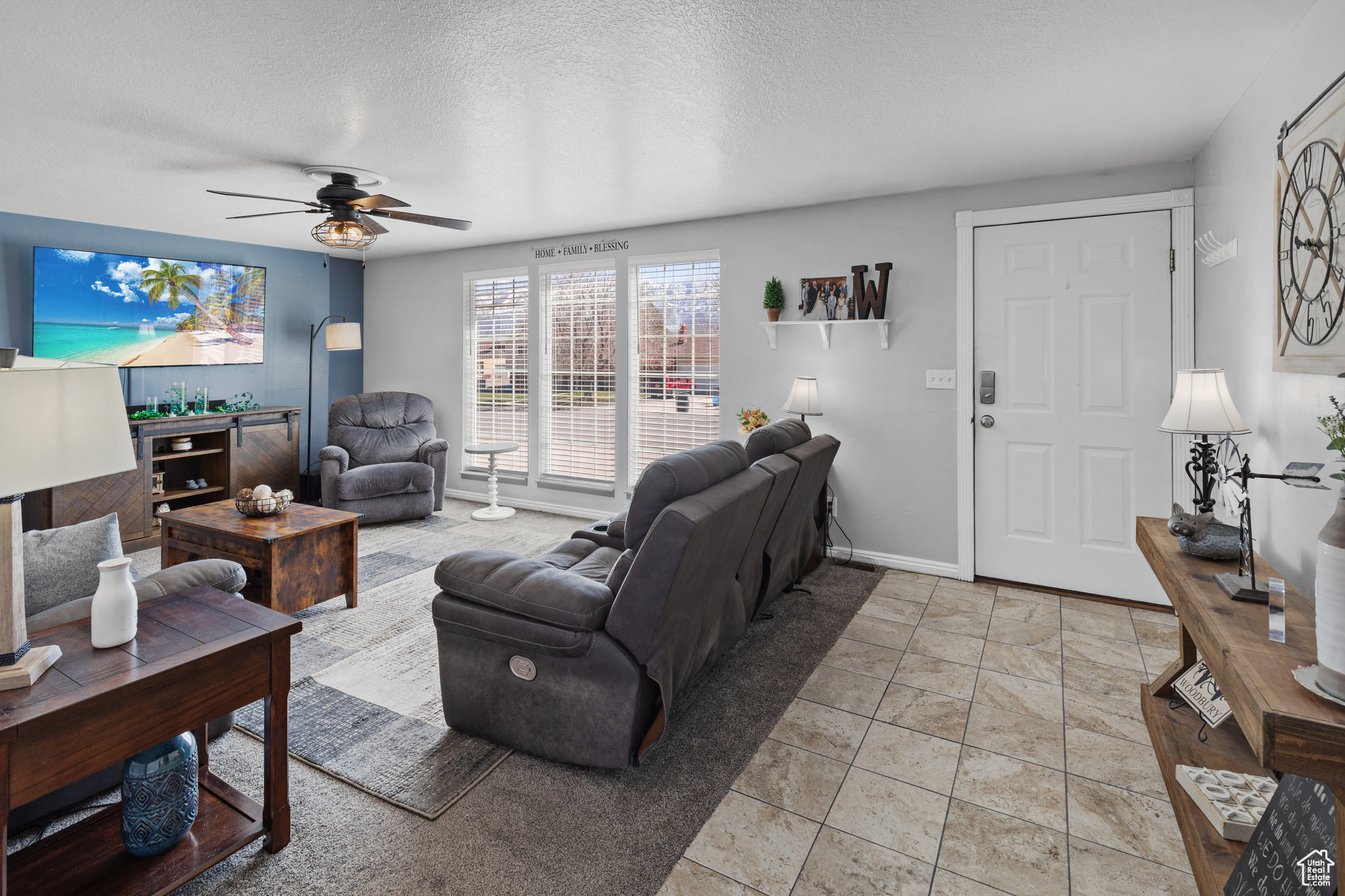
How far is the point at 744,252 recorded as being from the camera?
4766mm

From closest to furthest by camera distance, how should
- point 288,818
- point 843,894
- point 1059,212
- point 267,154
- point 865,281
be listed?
point 843,894, point 288,818, point 267,154, point 1059,212, point 865,281

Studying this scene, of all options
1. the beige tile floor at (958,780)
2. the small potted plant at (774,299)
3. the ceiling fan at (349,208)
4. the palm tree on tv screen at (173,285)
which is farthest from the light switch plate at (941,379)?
the palm tree on tv screen at (173,285)

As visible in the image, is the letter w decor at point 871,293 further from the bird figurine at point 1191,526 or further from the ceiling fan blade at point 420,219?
the ceiling fan blade at point 420,219

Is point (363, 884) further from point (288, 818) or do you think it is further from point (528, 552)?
point (528, 552)

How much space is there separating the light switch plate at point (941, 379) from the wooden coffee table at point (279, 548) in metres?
3.46

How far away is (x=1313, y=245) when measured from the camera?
192 centimetres

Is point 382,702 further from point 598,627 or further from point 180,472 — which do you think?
point 180,472

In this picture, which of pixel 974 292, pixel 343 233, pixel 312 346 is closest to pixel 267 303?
pixel 312 346

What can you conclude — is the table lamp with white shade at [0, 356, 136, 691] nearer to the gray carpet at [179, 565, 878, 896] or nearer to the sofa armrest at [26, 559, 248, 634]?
the sofa armrest at [26, 559, 248, 634]

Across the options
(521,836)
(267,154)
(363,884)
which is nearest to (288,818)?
(363,884)

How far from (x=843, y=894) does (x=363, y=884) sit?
4.01ft

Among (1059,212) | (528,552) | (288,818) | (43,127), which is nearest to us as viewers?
(288,818)

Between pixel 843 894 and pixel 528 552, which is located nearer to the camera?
pixel 843 894

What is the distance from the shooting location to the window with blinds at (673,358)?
5.04 m
